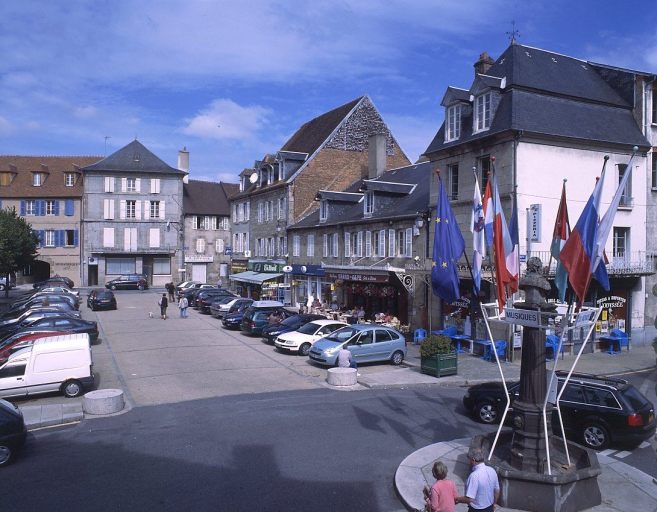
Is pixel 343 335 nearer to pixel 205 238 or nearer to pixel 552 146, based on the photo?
pixel 552 146

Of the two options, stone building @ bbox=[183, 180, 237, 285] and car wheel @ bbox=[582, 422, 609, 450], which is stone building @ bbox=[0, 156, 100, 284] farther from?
car wheel @ bbox=[582, 422, 609, 450]

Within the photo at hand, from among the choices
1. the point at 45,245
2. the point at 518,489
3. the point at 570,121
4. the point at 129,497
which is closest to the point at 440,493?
the point at 518,489

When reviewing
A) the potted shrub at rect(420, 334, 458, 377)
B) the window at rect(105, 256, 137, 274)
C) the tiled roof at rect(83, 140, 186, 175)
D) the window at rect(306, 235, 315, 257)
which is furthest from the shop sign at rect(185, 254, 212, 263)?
the potted shrub at rect(420, 334, 458, 377)

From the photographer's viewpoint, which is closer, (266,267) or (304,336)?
(304,336)

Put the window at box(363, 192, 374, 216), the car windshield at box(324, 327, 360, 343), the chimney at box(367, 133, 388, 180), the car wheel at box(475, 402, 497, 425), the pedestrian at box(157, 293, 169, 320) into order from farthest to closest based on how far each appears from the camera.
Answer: the chimney at box(367, 133, 388, 180) < the pedestrian at box(157, 293, 169, 320) < the window at box(363, 192, 374, 216) < the car windshield at box(324, 327, 360, 343) < the car wheel at box(475, 402, 497, 425)

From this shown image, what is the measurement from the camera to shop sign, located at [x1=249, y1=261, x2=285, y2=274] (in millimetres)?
39312

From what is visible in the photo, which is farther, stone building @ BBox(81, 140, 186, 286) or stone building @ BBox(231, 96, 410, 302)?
stone building @ BBox(81, 140, 186, 286)

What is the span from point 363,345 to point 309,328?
345 cm

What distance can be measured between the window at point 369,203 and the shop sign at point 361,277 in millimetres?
3542

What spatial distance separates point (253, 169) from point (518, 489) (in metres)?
41.6

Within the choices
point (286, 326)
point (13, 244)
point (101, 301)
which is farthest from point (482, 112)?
point (13, 244)

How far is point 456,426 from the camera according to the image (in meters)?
13.0

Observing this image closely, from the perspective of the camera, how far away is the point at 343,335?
20.2m

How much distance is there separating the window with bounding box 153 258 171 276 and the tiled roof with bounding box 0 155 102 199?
9.78 m
